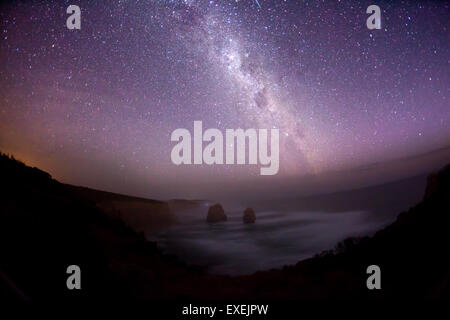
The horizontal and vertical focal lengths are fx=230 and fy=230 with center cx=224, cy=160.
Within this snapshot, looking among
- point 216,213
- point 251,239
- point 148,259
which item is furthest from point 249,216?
point 148,259

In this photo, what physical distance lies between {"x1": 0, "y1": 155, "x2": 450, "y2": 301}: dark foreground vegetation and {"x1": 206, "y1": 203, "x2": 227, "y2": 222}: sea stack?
0.80 meters

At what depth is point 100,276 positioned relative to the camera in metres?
2.81

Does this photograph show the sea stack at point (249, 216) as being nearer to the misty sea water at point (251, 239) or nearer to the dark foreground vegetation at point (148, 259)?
the misty sea water at point (251, 239)

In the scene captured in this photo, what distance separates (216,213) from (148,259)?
1.18 m

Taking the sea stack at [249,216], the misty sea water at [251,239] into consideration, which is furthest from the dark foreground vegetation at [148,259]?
the sea stack at [249,216]

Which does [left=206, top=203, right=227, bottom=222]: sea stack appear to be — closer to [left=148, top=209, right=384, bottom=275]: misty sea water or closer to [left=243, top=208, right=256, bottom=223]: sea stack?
[left=148, top=209, right=384, bottom=275]: misty sea water

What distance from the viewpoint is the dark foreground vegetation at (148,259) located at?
2617mm

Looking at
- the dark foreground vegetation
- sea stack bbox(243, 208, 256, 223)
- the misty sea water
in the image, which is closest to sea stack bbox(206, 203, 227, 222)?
the misty sea water

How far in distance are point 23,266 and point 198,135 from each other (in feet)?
8.24

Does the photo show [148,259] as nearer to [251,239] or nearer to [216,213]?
[216,213]

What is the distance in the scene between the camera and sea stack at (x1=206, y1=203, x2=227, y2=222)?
360cm

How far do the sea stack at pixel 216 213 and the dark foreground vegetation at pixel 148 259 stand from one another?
80cm

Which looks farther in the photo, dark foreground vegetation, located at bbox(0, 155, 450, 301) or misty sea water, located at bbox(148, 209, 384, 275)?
misty sea water, located at bbox(148, 209, 384, 275)
